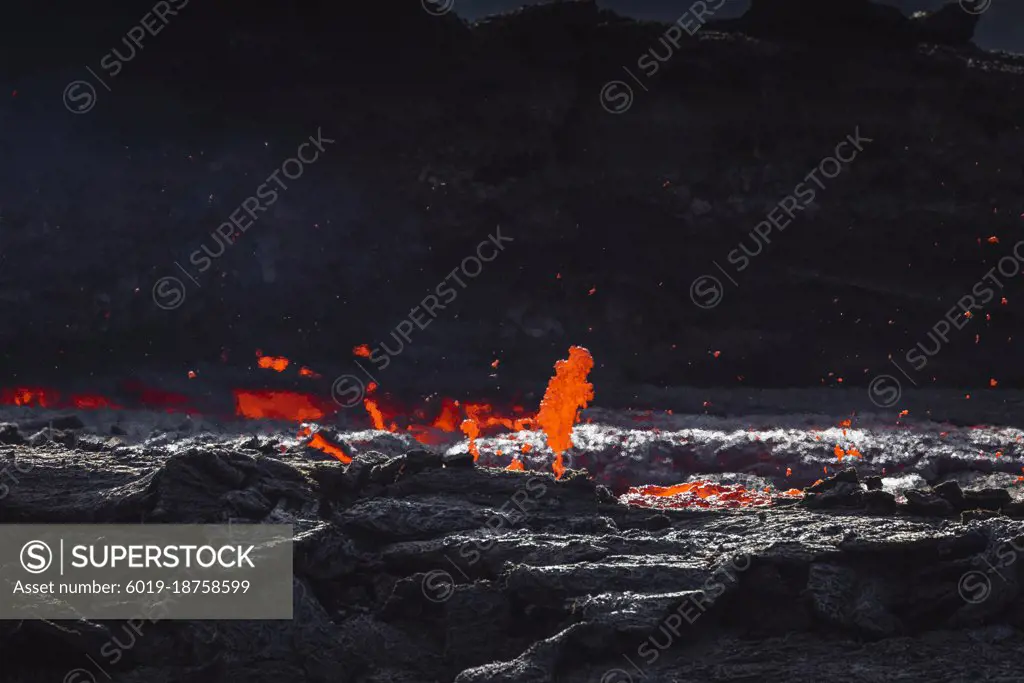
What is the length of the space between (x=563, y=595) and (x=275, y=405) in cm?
1028

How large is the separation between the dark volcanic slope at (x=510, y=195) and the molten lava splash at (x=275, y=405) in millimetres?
685

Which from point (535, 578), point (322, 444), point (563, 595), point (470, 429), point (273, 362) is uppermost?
point (273, 362)

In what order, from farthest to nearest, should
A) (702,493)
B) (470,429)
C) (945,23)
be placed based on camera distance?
(945,23)
(470,429)
(702,493)

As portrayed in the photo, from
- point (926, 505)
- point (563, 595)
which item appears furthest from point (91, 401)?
point (926, 505)

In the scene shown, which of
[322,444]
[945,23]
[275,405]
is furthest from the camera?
[945,23]

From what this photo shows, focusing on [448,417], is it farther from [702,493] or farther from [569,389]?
[702,493]

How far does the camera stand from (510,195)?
15.1 meters

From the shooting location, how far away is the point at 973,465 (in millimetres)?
11039

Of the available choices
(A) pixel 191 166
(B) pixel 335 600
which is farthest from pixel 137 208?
(B) pixel 335 600

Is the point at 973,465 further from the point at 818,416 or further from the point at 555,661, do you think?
the point at 555,661

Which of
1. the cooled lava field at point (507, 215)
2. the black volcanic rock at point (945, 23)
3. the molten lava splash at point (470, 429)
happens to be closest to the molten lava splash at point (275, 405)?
the cooled lava field at point (507, 215)

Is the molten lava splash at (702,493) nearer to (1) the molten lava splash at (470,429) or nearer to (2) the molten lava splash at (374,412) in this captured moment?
(1) the molten lava splash at (470,429)

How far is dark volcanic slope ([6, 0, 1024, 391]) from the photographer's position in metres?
15.0

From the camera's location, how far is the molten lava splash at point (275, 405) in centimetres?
Result: 1459
